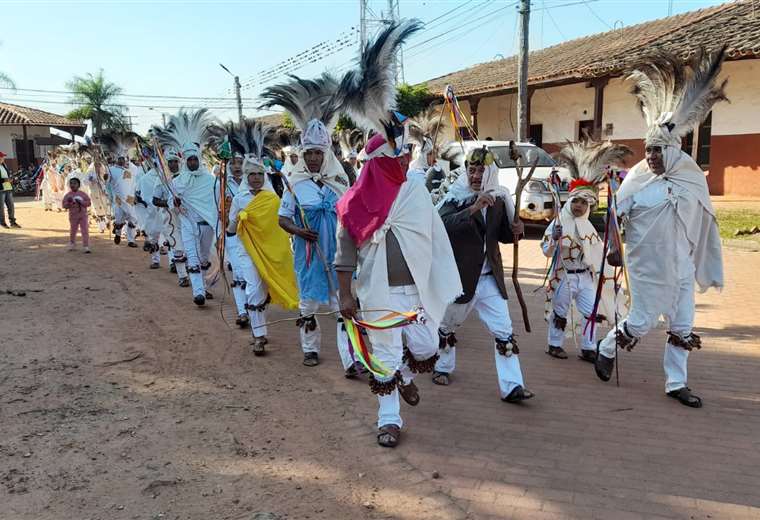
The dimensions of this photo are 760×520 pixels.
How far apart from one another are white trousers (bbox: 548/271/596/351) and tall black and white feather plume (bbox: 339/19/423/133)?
251 cm

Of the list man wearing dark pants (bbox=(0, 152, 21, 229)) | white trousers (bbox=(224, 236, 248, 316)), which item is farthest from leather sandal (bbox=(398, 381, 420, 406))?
man wearing dark pants (bbox=(0, 152, 21, 229))

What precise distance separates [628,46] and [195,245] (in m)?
16.7

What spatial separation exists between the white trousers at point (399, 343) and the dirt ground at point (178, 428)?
28 cm

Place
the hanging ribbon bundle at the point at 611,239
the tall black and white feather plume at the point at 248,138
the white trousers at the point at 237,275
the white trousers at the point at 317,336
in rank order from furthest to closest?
the white trousers at the point at 237,275
the tall black and white feather plume at the point at 248,138
the white trousers at the point at 317,336
the hanging ribbon bundle at the point at 611,239

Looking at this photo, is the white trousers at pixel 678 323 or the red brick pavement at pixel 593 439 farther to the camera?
the white trousers at pixel 678 323

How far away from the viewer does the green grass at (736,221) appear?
38.0 feet

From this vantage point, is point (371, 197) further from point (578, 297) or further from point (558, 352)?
point (558, 352)

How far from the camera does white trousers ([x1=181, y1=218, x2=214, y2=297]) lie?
818 cm

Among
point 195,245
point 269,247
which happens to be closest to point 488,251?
point 269,247

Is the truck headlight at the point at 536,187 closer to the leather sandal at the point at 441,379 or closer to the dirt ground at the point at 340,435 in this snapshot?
the dirt ground at the point at 340,435

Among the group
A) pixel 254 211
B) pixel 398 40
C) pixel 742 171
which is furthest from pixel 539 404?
pixel 742 171

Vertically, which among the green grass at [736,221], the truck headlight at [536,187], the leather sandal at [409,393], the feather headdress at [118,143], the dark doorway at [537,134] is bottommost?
the leather sandal at [409,393]

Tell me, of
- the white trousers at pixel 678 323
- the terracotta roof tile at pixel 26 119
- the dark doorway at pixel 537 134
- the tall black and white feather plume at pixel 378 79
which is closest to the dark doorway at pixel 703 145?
the dark doorway at pixel 537 134

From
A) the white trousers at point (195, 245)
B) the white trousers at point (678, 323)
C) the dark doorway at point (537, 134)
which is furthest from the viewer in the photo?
the dark doorway at point (537, 134)
